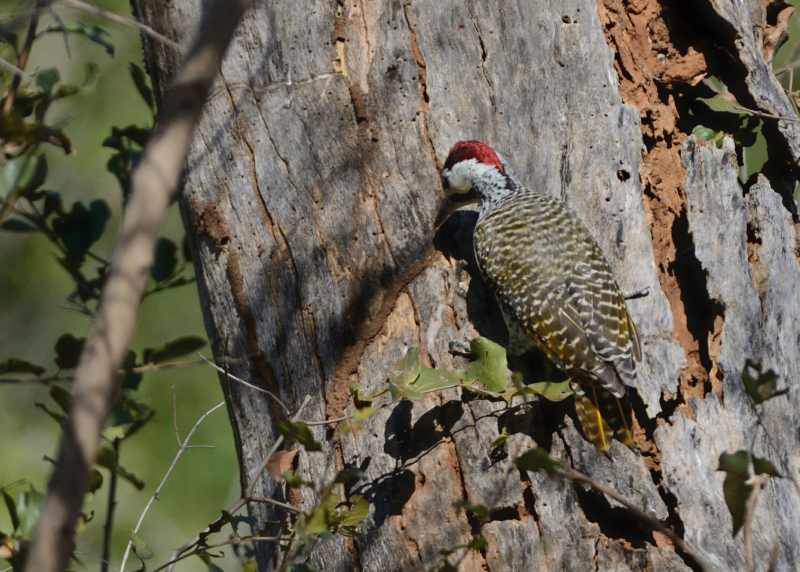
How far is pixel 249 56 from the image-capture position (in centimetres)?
319

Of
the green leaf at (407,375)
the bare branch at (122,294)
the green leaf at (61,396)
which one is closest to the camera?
the bare branch at (122,294)

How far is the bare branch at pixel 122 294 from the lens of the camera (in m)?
1.41

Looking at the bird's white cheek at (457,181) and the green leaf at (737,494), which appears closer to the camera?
the green leaf at (737,494)

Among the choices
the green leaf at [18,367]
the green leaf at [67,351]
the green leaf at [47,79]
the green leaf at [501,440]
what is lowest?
the green leaf at [501,440]

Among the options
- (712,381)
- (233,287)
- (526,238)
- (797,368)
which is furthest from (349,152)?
(797,368)

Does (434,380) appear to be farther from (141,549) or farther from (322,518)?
(141,549)

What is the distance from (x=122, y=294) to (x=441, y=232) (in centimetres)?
183

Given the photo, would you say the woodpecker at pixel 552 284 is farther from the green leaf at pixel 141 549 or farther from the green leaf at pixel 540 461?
the green leaf at pixel 141 549

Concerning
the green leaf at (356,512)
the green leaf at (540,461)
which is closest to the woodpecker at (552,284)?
the green leaf at (356,512)

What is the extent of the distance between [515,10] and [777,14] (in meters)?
1.05

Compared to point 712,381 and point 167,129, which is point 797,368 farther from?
point 167,129

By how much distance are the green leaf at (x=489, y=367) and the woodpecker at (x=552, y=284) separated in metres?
0.29

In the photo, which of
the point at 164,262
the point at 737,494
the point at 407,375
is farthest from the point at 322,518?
the point at 164,262

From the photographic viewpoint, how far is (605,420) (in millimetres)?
2988
